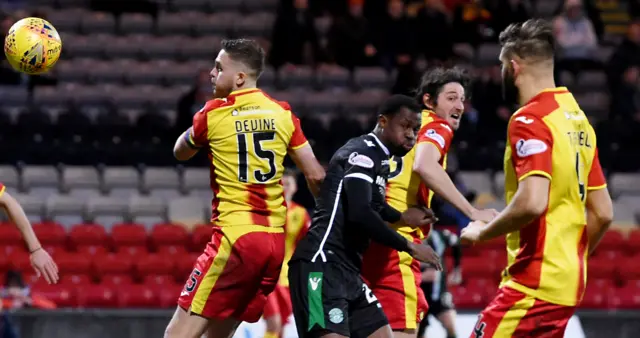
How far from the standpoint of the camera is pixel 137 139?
14164 mm

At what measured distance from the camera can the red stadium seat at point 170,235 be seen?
12750 mm

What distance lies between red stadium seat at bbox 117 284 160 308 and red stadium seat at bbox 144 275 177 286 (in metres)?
0.14

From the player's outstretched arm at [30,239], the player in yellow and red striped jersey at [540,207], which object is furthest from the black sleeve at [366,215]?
the player's outstretched arm at [30,239]

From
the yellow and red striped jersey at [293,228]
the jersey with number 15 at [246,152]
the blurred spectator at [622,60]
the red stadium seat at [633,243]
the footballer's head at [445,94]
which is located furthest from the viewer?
the blurred spectator at [622,60]

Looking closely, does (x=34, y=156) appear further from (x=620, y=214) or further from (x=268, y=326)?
(x=620, y=214)

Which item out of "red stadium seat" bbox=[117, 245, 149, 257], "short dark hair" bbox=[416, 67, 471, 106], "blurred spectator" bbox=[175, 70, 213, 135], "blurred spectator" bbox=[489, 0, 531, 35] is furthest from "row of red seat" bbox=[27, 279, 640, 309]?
"short dark hair" bbox=[416, 67, 471, 106]

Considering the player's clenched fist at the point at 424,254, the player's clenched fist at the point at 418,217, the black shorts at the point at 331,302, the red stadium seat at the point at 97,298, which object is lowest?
the red stadium seat at the point at 97,298

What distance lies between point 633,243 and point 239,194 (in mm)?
8106

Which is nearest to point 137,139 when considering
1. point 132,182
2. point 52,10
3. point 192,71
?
point 132,182

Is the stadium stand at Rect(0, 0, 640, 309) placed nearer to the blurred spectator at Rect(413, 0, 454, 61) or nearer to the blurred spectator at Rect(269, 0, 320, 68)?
the blurred spectator at Rect(269, 0, 320, 68)

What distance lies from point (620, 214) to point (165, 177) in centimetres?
588

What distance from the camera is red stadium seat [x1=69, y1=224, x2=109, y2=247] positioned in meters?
12.7

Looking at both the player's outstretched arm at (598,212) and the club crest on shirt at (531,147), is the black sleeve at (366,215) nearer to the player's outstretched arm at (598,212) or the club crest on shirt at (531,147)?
the player's outstretched arm at (598,212)

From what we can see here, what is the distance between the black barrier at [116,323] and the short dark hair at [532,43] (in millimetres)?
5960
